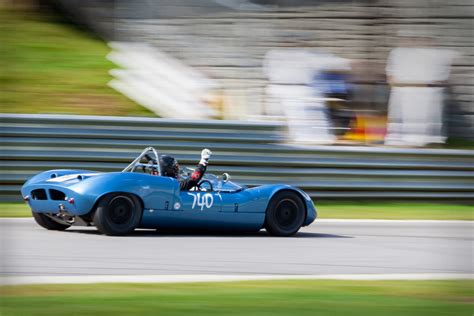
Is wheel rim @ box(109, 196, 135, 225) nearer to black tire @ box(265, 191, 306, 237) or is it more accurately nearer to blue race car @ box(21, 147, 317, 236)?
blue race car @ box(21, 147, 317, 236)

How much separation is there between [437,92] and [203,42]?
148 inches

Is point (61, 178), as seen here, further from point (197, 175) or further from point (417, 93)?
point (417, 93)

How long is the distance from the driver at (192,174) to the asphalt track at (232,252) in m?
0.52

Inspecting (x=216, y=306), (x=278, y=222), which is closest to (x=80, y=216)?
(x=278, y=222)

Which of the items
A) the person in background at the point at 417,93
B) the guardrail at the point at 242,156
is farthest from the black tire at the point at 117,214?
the person in background at the point at 417,93

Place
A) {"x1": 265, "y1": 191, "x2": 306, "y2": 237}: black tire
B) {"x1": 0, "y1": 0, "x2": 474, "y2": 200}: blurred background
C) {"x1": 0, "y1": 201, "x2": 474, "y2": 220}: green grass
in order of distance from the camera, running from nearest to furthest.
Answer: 1. {"x1": 265, "y1": 191, "x2": 306, "y2": 237}: black tire
2. {"x1": 0, "y1": 201, "x2": 474, "y2": 220}: green grass
3. {"x1": 0, "y1": 0, "x2": 474, "y2": 200}: blurred background

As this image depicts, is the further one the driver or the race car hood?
the driver

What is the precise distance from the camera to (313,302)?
6.15 m

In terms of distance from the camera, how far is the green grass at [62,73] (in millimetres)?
14602

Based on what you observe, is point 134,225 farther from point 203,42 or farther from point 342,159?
point 203,42

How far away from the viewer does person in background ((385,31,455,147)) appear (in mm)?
14625

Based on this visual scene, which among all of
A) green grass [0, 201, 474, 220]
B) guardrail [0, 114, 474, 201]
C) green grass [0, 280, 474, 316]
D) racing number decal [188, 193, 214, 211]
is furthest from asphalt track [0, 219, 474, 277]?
guardrail [0, 114, 474, 201]

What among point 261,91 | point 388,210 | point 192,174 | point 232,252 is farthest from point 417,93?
point 232,252

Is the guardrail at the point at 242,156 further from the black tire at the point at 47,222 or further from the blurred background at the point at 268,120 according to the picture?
the black tire at the point at 47,222
